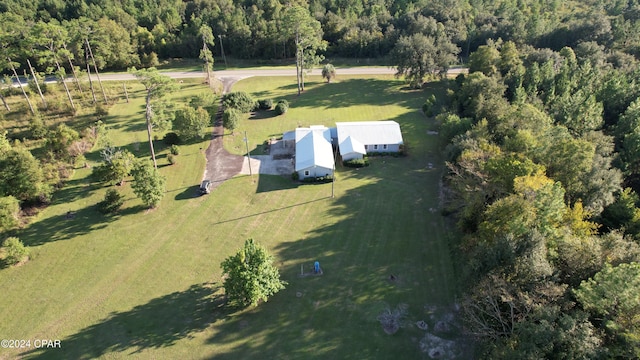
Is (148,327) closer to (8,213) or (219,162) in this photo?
(8,213)

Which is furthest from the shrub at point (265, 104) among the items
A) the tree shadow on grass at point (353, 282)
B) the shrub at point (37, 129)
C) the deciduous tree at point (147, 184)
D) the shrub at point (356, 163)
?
the shrub at point (37, 129)

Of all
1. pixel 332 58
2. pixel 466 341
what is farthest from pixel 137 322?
pixel 332 58

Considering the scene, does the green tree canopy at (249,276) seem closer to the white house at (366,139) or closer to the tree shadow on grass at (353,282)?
the tree shadow on grass at (353,282)

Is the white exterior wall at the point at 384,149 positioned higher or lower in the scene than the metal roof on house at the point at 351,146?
lower

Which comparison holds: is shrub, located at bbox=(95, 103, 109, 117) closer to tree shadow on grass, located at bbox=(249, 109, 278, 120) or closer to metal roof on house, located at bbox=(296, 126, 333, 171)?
tree shadow on grass, located at bbox=(249, 109, 278, 120)

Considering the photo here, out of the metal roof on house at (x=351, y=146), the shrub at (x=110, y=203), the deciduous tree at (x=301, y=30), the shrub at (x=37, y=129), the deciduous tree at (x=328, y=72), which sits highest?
the deciduous tree at (x=301, y=30)

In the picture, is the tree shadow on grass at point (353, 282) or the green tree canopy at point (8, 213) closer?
the tree shadow on grass at point (353, 282)
